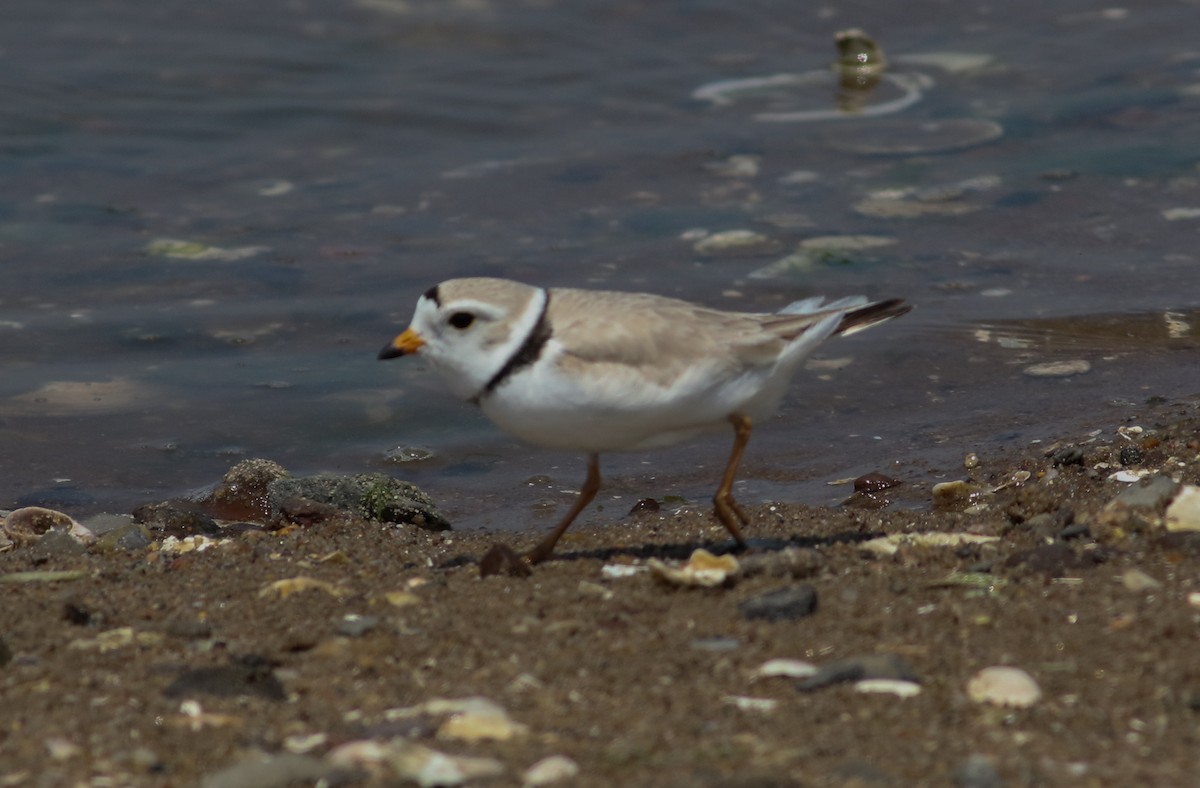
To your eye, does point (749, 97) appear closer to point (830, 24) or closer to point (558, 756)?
point (830, 24)

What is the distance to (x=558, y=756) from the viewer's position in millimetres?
3047

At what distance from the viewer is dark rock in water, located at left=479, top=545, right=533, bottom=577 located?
456 centimetres

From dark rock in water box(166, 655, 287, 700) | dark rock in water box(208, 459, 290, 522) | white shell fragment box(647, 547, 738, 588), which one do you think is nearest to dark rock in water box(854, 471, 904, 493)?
white shell fragment box(647, 547, 738, 588)

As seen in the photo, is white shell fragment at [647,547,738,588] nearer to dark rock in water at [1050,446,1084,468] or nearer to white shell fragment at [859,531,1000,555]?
white shell fragment at [859,531,1000,555]

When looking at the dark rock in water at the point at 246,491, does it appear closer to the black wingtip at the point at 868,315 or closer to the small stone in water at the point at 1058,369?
the black wingtip at the point at 868,315

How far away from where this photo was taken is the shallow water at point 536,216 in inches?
286

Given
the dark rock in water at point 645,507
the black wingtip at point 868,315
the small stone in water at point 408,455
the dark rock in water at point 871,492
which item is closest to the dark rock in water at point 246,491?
the small stone in water at point 408,455

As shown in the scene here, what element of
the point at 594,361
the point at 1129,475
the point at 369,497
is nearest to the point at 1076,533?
the point at 1129,475

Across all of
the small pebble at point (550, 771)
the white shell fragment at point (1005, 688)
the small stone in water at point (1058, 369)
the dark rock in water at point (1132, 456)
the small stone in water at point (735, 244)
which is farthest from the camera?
the small stone in water at point (735, 244)

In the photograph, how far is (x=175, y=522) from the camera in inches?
230

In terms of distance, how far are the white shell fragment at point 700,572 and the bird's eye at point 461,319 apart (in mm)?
951

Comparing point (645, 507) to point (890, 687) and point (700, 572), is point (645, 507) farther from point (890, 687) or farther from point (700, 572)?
point (890, 687)

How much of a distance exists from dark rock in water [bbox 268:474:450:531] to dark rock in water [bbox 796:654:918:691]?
2.71m

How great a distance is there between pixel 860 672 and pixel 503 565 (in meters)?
1.45
